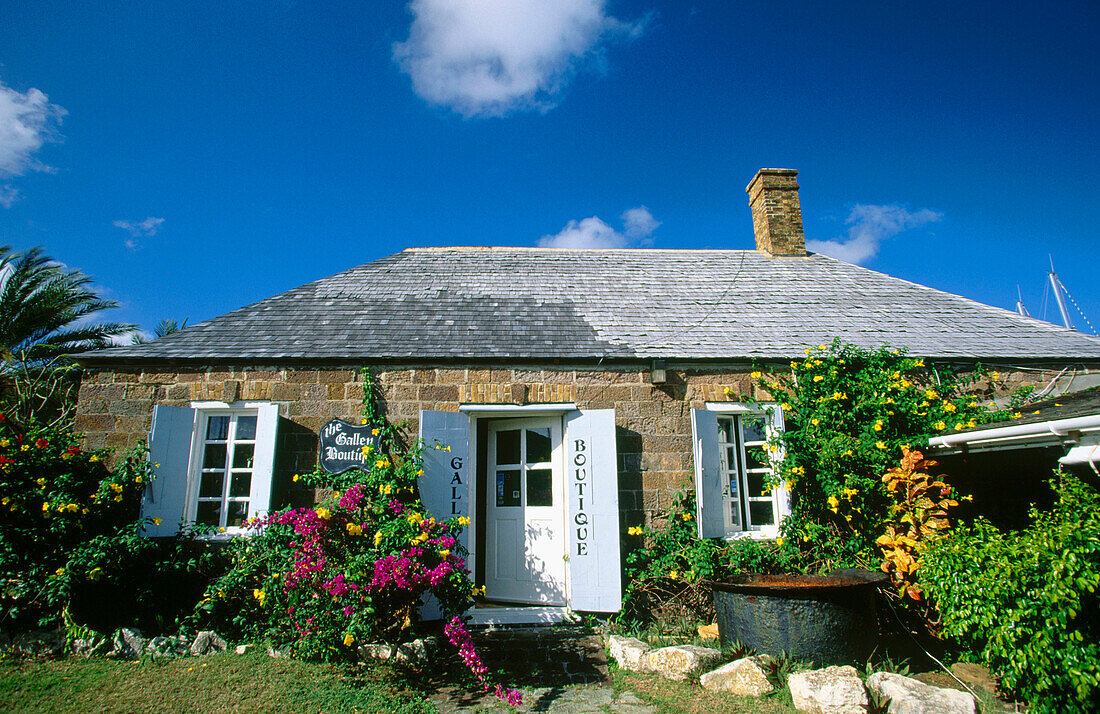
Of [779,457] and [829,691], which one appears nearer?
[829,691]

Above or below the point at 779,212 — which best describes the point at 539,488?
below

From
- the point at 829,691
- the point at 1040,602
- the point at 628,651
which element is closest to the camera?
the point at 1040,602

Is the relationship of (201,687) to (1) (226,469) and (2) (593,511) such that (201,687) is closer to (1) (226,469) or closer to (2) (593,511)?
(1) (226,469)

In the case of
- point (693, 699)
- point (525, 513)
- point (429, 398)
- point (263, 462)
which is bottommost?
point (693, 699)

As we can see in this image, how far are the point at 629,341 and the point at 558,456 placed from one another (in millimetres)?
1732

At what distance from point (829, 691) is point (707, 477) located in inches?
97.9

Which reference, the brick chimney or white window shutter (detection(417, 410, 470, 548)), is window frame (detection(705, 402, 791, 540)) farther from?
the brick chimney

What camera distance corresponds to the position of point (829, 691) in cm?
Answer: 402

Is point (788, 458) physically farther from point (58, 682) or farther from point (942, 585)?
point (58, 682)

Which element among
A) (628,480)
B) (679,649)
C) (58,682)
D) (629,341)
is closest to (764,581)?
(679,649)

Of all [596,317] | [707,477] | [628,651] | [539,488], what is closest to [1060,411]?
[707,477]

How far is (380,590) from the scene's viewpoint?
4.55 metres

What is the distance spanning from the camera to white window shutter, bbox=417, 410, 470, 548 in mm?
6086

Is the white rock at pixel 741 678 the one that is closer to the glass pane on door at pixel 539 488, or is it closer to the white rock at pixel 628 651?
the white rock at pixel 628 651
